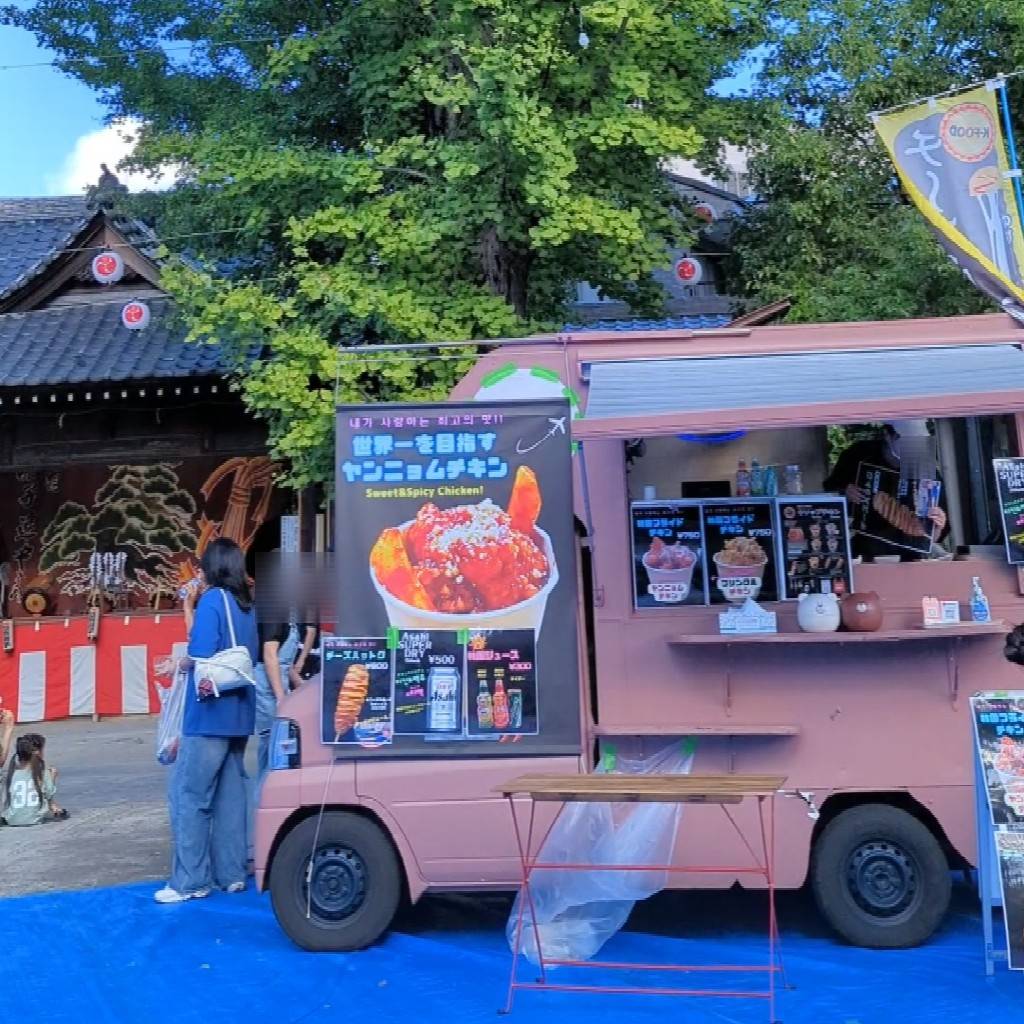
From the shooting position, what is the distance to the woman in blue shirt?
657 centimetres

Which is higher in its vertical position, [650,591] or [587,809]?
[650,591]

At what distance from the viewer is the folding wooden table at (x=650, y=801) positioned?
15.2ft

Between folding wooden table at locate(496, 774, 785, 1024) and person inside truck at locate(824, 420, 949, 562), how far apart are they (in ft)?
4.66

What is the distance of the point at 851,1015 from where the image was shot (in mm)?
4633

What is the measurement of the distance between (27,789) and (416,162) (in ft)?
19.4

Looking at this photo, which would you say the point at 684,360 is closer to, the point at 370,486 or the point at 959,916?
the point at 370,486

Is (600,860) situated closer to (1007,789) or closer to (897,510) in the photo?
(1007,789)

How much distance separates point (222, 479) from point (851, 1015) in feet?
34.4

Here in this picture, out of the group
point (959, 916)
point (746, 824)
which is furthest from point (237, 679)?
point (959, 916)

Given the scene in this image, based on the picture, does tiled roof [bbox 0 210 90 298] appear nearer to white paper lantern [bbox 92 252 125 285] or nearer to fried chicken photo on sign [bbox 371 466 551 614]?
white paper lantern [bbox 92 252 125 285]

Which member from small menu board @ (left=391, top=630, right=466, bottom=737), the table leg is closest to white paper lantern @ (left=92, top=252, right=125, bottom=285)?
small menu board @ (left=391, top=630, right=466, bottom=737)

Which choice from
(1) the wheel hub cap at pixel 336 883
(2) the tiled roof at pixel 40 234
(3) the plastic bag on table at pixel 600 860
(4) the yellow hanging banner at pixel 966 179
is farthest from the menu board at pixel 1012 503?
(2) the tiled roof at pixel 40 234

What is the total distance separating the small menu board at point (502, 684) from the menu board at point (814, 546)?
52.8 inches

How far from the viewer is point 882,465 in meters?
6.00
